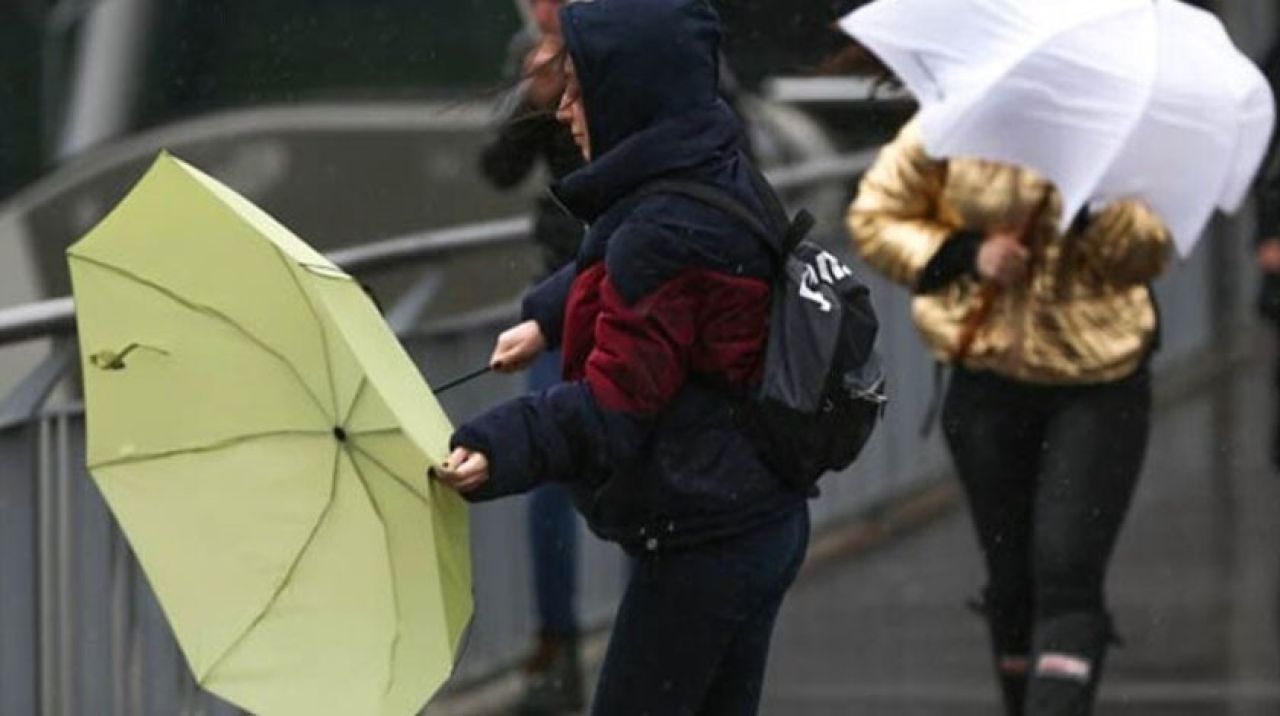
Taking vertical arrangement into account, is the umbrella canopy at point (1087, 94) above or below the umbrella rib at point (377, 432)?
below

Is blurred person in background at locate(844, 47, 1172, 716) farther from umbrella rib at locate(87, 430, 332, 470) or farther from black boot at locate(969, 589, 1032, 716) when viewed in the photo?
umbrella rib at locate(87, 430, 332, 470)

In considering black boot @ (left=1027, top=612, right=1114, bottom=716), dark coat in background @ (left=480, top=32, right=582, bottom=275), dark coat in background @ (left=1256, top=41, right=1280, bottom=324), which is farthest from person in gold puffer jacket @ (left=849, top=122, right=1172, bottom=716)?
dark coat in background @ (left=480, top=32, right=582, bottom=275)

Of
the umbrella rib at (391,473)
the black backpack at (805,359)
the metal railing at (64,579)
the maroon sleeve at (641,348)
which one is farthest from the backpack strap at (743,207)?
the metal railing at (64,579)

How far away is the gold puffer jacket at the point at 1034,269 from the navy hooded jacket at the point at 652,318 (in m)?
1.84

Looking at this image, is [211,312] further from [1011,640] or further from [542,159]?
[542,159]

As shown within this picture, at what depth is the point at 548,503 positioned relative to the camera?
9.21 m

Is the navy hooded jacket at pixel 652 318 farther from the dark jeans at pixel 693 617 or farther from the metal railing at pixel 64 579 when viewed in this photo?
the metal railing at pixel 64 579

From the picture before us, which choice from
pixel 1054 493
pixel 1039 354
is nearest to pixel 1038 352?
pixel 1039 354

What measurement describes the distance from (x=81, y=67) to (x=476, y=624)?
533 cm

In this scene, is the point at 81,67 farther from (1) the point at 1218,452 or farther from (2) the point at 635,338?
(2) the point at 635,338

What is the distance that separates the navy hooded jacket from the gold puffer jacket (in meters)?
1.84

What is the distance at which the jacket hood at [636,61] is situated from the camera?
542 centimetres

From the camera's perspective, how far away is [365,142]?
46.4ft

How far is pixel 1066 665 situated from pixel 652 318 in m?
2.15
